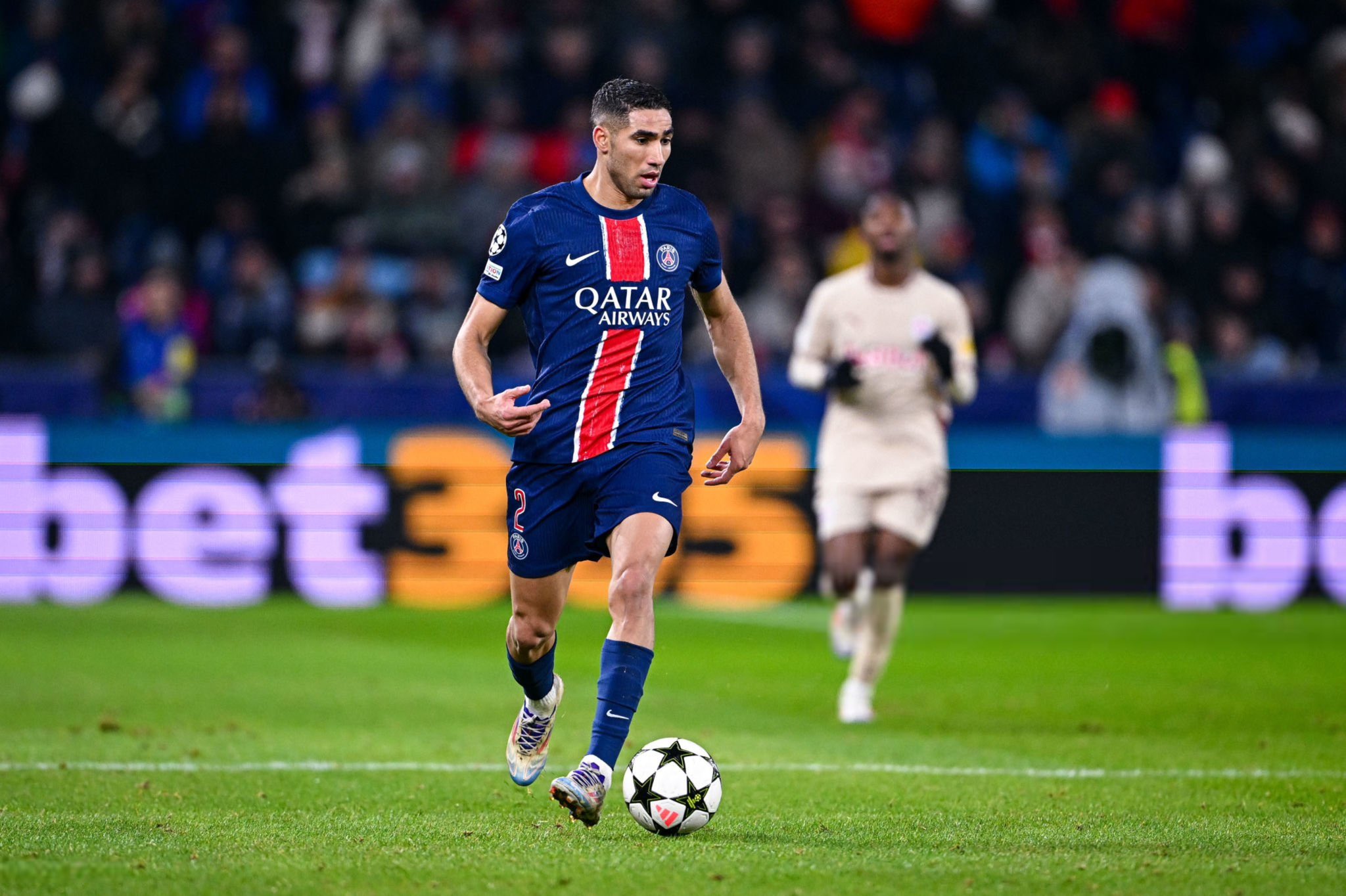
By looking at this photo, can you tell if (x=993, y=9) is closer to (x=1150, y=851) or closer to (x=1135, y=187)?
(x=1135, y=187)

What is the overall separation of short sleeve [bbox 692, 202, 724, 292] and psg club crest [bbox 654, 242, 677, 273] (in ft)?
0.46

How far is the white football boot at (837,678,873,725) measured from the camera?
9.34 m

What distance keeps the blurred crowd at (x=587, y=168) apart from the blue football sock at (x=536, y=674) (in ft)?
32.1

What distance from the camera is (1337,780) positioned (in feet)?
24.2

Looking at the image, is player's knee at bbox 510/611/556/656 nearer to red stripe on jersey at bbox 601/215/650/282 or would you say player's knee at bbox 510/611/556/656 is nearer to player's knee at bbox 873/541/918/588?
red stripe on jersey at bbox 601/215/650/282

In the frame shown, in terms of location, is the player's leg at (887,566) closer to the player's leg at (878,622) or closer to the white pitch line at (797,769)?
the player's leg at (878,622)

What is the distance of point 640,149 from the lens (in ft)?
20.8

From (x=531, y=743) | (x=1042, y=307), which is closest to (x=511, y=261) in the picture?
(x=531, y=743)

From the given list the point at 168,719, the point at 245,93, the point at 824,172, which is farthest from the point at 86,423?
the point at 824,172

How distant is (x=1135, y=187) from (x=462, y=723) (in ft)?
39.6

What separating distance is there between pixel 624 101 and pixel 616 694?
1974 millimetres

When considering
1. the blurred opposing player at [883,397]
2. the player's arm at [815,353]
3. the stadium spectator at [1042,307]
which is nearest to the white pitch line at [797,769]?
the blurred opposing player at [883,397]

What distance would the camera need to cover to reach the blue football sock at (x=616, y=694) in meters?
5.90

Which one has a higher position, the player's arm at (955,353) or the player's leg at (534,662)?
the player's arm at (955,353)
